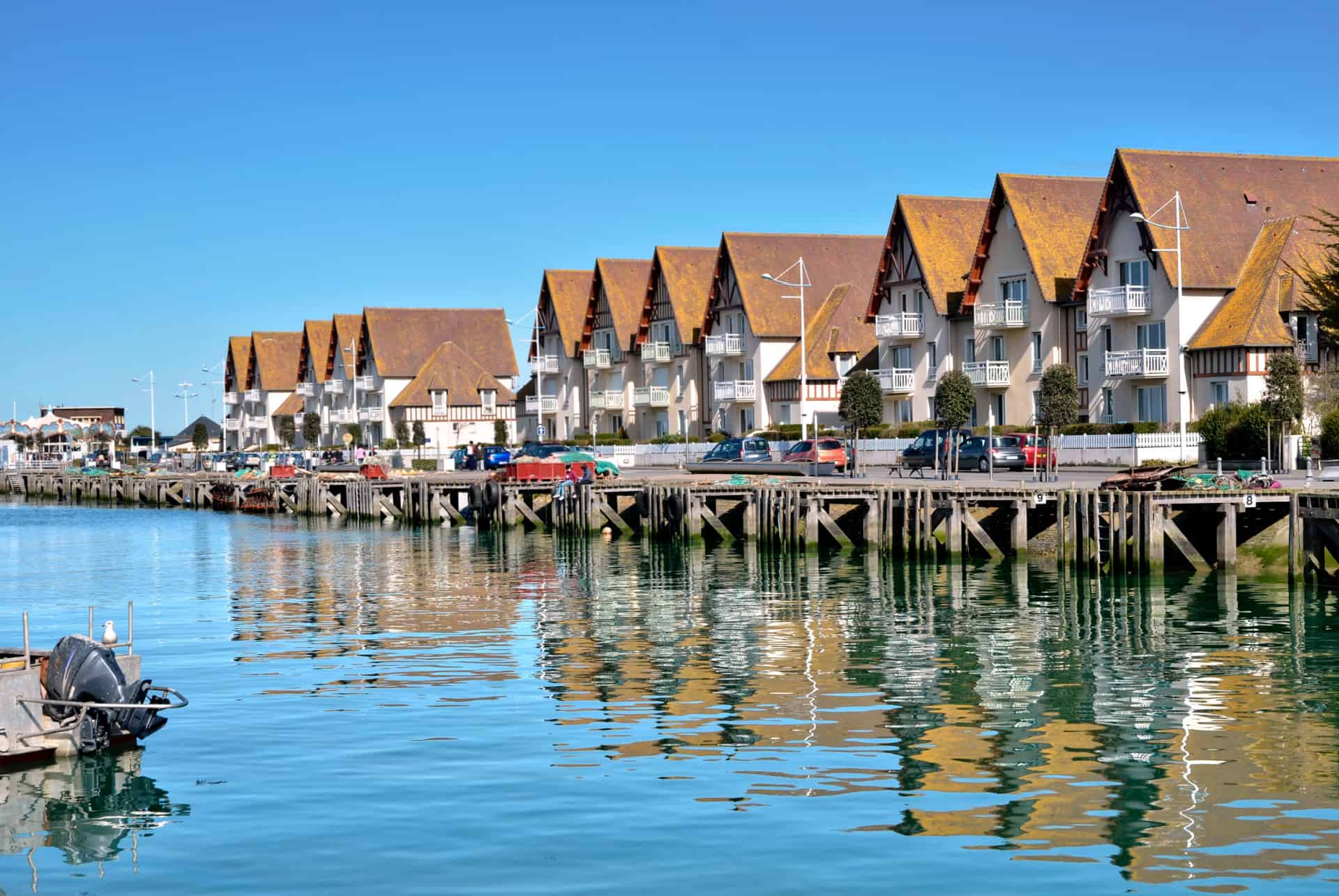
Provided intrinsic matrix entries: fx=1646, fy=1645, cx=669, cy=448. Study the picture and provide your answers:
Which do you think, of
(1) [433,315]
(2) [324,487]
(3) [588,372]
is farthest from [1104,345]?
(1) [433,315]

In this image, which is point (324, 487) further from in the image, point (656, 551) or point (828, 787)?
point (828, 787)

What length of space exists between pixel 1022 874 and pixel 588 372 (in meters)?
106

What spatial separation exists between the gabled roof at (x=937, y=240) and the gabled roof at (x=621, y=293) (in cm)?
2667

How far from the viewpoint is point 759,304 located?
3957 inches

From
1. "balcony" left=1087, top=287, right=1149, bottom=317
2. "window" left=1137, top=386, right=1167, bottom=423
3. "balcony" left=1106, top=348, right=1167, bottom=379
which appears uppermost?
"balcony" left=1087, top=287, right=1149, bottom=317

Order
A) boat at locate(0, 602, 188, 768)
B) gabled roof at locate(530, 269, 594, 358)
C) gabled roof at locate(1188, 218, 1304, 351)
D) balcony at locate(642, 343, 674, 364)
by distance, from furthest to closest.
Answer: gabled roof at locate(530, 269, 594, 358) → balcony at locate(642, 343, 674, 364) → gabled roof at locate(1188, 218, 1304, 351) → boat at locate(0, 602, 188, 768)

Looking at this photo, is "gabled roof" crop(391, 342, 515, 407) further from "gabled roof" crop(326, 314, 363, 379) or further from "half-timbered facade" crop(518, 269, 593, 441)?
"gabled roof" crop(326, 314, 363, 379)

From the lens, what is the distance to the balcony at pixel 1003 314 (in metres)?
80.6

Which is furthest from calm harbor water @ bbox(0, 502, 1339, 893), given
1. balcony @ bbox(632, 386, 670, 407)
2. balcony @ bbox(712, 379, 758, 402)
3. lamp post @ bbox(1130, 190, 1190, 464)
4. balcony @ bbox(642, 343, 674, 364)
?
balcony @ bbox(632, 386, 670, 407)

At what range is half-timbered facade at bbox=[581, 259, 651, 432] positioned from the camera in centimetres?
11519

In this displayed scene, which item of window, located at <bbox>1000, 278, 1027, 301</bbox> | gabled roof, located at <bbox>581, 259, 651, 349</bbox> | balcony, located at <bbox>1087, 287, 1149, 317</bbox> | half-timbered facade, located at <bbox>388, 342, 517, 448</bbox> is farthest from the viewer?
half-timbered facade, located at <bbox>388, 342, 517, 448</bbox>

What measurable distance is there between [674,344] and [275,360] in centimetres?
7737

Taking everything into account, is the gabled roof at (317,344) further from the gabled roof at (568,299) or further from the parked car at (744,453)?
the parked car at (744,453)

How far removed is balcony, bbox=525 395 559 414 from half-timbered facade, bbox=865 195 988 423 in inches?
A: 1565
